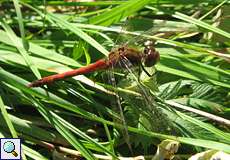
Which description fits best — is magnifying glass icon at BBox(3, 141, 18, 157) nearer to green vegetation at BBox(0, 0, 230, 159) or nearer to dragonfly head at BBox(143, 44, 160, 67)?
green vegetation at BBox(0, 0, 230, 159)

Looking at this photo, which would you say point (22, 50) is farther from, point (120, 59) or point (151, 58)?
point (151, 58)

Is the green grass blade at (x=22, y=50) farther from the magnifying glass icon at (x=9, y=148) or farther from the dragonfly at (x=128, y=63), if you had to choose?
the magnifying glass icon at (x=9, y=148)

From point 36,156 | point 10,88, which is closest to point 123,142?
point 36,156

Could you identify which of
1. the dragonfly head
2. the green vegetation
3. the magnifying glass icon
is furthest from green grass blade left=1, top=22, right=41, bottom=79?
the dragonfly head

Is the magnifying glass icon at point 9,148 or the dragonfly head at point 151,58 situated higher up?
the dragonfly head at point 151,58

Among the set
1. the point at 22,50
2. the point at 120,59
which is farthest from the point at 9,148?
the point at 120,59

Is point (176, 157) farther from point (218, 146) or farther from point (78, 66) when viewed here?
point (78, 66)

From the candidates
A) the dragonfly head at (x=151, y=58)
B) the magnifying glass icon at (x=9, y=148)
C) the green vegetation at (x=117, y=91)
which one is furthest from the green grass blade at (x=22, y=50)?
the dragonfly head at (x=151, y=58)
